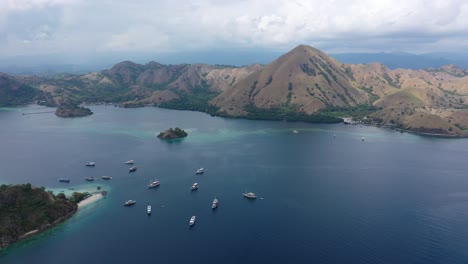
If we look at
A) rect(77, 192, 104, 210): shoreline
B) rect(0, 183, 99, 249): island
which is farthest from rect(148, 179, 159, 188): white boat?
rect(0, 183, 99, 249): island

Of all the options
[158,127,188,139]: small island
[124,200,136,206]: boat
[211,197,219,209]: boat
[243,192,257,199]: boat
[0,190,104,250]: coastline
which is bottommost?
[0,190,104,250]: coastline

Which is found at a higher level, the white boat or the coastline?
Answer: the white boat

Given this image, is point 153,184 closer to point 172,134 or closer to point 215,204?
point 215,204

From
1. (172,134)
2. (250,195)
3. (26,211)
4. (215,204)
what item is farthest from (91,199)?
(172,134)

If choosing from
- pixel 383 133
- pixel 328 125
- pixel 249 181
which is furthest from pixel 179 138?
pixel 383 133

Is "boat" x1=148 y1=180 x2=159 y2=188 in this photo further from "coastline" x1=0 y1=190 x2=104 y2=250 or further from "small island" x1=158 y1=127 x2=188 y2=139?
"small island" x1=158 y1=127 x2=188 y2=139

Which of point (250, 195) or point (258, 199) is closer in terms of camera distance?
point (258, 199)
